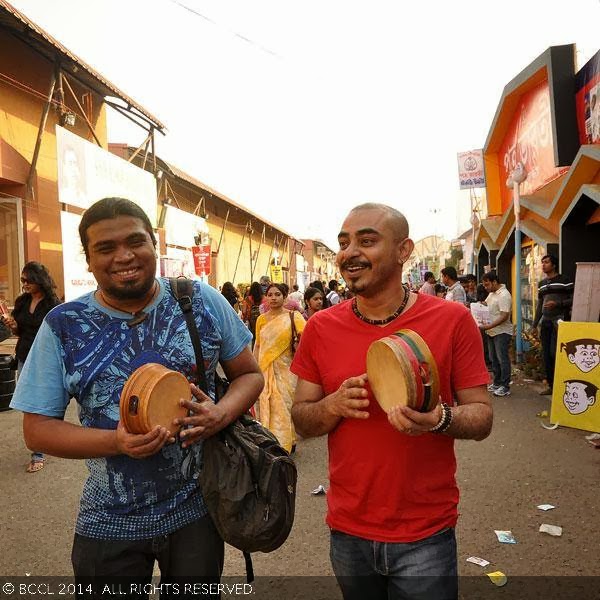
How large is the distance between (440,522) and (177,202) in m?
20.4

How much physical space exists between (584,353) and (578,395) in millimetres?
484

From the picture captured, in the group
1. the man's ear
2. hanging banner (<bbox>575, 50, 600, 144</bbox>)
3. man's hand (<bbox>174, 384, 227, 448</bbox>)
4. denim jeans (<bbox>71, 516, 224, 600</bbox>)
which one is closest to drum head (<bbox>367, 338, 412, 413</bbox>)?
the man's ear

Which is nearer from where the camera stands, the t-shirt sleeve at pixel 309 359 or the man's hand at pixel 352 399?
the man's hand at pixel 352 399

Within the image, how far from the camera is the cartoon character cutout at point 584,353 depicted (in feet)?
19.8

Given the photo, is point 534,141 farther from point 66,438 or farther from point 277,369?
point 66,438

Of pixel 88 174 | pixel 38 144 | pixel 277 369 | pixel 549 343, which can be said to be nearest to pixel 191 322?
pixel 277 369

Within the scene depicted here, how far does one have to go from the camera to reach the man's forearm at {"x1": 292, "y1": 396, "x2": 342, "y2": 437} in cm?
187

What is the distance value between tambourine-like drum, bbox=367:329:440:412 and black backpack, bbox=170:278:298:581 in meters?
0.47

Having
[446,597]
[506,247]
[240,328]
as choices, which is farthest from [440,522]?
[506,247]

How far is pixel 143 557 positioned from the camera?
185cm

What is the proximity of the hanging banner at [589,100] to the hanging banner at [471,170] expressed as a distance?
20.2 feet

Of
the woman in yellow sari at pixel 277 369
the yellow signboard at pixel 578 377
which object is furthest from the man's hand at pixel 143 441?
the yellow signboard at pixel 578 377

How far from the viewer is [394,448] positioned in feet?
5.96

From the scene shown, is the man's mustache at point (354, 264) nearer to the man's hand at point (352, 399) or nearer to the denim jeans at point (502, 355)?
the man's hand at point (352, 399)
